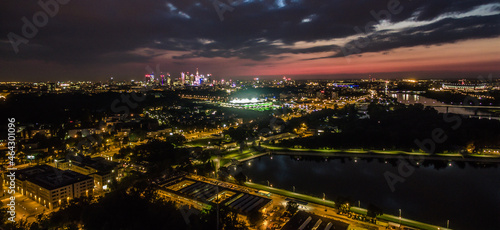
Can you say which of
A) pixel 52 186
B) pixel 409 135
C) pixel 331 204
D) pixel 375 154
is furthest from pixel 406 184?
pixel 52 186

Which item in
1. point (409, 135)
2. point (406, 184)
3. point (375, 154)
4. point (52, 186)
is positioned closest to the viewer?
point (52, 186)

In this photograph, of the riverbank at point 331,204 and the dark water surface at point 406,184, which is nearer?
the riverbank at point 331,204

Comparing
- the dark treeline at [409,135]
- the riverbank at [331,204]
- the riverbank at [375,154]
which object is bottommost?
the riverbank at [331,204]

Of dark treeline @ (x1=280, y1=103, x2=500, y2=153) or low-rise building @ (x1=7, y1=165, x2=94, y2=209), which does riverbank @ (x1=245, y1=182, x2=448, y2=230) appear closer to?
low-rise building @ (x1=7, y1=165, x2=94, y2=209)

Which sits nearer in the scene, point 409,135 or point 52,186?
point 52,186

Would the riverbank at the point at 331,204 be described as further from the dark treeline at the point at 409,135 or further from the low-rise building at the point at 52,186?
the dark treeline at the point at 409,135

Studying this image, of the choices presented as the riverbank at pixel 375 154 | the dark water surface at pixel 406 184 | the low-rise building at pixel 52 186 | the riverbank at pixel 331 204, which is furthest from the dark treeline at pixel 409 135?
the low-rise building at pixel 52 186

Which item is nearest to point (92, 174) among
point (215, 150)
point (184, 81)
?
point (215, 150)

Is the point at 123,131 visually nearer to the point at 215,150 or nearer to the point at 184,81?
the point at 215,150

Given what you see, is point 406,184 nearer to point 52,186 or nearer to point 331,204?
point 331,204
